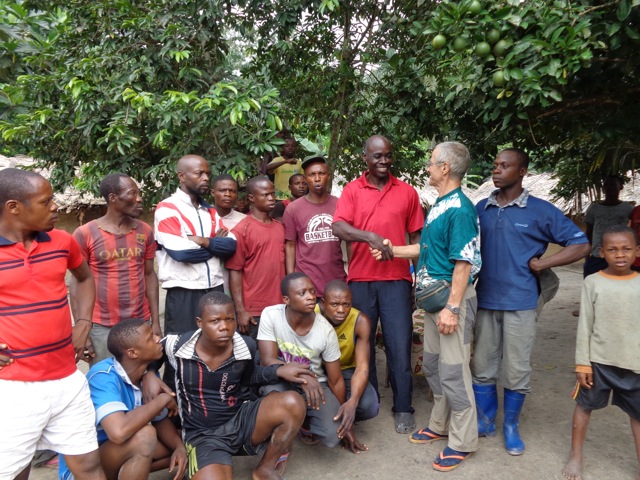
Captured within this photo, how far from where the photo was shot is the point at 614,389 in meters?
3.02

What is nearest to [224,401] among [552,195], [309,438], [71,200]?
[309,438]

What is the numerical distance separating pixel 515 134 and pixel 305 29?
10.5 feet

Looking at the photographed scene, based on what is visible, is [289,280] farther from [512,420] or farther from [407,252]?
[512,420]

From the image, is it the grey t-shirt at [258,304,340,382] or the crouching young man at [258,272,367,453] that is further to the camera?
the grey t-shirt at [258,304,340,382]

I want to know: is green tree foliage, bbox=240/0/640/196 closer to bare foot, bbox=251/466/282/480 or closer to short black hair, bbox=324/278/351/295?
short black hair, bbox=324/278/351/295

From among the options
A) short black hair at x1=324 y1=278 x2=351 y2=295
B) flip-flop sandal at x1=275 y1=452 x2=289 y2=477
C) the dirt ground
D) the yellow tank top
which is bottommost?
the dirt ground

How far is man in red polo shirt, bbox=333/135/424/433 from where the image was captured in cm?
381

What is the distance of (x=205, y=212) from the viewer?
3.84 metres

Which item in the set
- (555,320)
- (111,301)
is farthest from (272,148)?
(555,320)

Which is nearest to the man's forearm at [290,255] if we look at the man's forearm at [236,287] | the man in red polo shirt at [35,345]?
the man's forearm at [236,287]

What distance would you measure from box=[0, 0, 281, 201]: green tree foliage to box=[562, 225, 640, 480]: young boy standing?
256cm

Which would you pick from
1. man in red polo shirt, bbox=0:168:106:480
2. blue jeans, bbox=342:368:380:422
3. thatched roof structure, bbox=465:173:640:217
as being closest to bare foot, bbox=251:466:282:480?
blue jeans, bbox=342:368:380:422

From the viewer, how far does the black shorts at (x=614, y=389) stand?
117 inches

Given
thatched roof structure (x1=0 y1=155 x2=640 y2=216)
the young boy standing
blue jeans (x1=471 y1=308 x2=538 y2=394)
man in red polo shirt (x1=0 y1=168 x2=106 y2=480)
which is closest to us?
man in red polo shirt (x1=0 y1=168 x2=106 y2=480)
